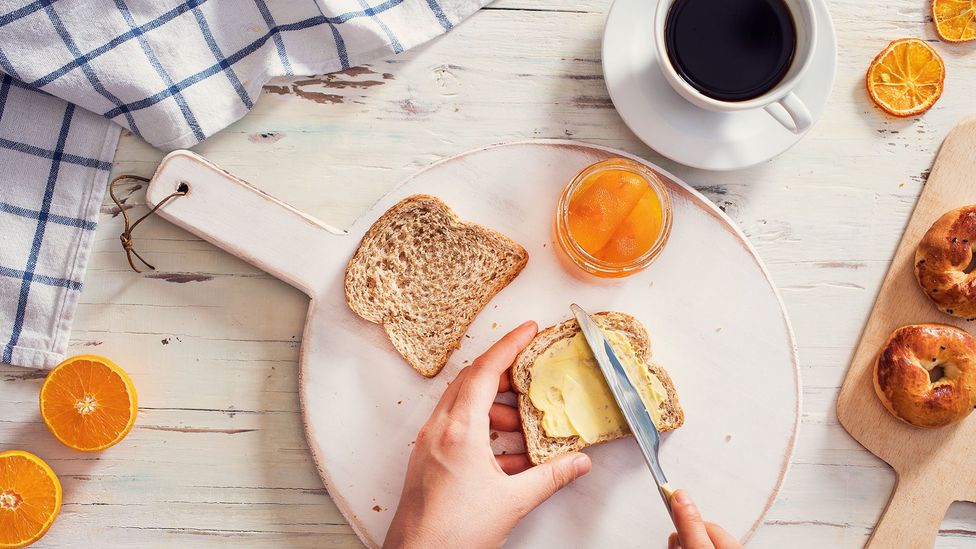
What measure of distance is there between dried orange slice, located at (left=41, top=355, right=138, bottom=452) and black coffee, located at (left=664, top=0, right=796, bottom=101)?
1.44 m

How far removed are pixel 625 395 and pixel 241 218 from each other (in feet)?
3.18

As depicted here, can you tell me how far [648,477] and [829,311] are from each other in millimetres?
613

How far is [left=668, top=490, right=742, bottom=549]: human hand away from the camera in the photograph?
1.37 meters

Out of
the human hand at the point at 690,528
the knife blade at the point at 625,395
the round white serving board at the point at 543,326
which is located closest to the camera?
the human hand at the point at 690,528

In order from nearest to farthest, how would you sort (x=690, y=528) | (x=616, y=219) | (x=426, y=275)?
1. (x=690, y=528)
2. (x=616, y=219)
3. (x=426, y=275)

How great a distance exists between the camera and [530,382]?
155 cm

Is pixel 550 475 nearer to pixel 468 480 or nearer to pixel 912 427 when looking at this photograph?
pixel 468 480

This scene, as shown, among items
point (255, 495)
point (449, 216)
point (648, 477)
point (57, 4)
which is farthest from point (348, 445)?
point (57, 4)

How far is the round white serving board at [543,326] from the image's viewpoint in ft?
5.23

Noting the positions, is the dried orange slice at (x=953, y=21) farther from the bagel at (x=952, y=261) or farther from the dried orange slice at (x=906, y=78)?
the bagel at (x=952, y=261)

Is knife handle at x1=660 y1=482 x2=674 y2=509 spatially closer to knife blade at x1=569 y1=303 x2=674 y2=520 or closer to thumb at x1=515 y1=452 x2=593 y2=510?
knife blade at x1=569 y1=303 x2=674 y2=520

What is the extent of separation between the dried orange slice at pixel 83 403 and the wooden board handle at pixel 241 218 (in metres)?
0.39

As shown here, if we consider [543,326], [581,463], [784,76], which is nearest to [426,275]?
[543,326]

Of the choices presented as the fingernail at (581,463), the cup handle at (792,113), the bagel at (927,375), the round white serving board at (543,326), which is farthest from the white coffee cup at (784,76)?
the fingernail at (581,463)
